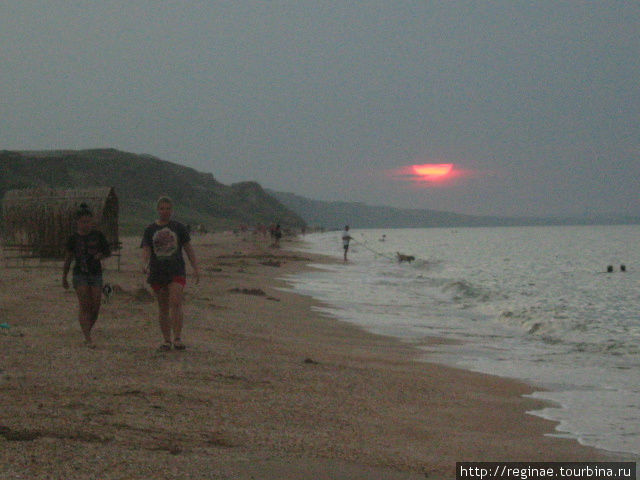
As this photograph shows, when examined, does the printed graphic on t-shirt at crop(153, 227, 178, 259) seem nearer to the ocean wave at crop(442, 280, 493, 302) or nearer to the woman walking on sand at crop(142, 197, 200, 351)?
the woman walking on sand at crop(142, 197, 200, 351)

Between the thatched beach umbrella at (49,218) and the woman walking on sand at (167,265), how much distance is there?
12.2 meters

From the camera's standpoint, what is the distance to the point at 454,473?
4418 millimetres

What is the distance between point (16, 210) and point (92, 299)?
13.9 meters

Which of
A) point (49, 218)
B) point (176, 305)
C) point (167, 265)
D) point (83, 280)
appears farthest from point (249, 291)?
point (167, 265)

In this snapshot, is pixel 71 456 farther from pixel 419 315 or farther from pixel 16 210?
pixel 16 210

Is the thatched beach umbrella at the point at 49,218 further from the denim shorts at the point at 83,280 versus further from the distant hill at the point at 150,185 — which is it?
the distant hill at the point at 150,185

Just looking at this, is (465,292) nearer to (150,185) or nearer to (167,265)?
(167,265)

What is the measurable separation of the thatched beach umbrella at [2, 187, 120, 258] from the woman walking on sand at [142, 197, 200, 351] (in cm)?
1221

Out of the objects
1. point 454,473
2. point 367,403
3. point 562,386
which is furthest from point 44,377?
point 562,386

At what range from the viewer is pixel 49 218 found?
65.0ft

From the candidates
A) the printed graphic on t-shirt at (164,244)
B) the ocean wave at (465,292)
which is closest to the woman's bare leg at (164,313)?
the printed graphic on t-shirt at (164,244)

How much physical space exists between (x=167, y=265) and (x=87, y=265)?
3.31 feet

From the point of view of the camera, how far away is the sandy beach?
4.24 m

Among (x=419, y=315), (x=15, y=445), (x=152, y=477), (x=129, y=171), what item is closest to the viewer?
(x=152, y=477)
